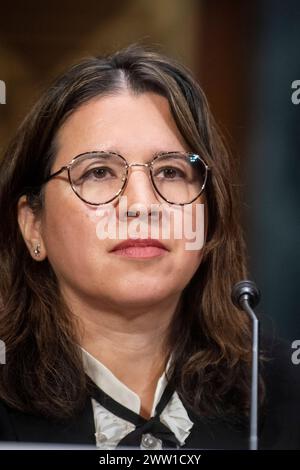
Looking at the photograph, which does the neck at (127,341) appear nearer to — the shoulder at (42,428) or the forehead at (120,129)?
the shoulder at (42,428)

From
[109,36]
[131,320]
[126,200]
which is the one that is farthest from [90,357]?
[109,36]

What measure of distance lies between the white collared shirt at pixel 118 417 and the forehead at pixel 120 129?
1.52ft

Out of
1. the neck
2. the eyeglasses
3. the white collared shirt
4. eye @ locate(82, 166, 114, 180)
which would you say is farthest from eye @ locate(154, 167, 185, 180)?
the white collared shirt

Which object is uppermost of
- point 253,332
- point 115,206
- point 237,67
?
point 237,67

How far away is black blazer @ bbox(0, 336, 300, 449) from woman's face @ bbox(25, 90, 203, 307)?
0.27 meters

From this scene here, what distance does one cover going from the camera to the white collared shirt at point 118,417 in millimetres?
1747

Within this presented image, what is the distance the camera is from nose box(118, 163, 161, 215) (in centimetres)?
175

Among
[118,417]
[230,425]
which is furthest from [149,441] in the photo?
[230,425]

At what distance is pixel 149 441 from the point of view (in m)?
1.75

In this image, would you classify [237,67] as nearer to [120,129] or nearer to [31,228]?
[120,129]

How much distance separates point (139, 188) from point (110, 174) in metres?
0.07

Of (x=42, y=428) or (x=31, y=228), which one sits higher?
(x=31, y=228)

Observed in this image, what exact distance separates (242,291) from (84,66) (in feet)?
2.09
